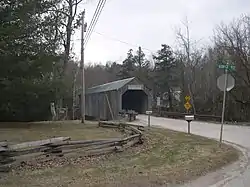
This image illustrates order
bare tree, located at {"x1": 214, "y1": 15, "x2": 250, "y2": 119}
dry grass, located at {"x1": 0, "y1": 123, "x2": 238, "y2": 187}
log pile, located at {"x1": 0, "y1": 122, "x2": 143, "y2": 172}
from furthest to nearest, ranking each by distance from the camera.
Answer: bare tree, located at {"x1": 214, "y1": 15, "x2": 250, "y2": 119} → log pile, located at {"x1": 0, "y1": 122, "x2": 143, "y2": 172} → dry grass, located at {"x1": 0, "y1": 123, "x2": 238, "y2": 187}

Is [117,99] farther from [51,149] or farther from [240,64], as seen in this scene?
[51,149]

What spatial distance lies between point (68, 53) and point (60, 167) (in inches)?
1127

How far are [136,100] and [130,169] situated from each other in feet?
174

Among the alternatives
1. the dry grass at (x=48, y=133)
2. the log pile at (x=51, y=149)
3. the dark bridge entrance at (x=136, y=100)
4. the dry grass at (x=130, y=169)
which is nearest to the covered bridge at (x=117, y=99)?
the dark bridge entrance at (x=136, y=100)

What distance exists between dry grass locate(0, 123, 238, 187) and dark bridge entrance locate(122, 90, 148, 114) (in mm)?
42409

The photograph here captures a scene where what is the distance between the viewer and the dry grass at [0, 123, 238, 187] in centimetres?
920

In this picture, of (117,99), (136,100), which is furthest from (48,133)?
(136,100)

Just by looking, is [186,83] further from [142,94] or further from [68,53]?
[68,53]

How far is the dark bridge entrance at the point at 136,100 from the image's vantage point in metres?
57.8

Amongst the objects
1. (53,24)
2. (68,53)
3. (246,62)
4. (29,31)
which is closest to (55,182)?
(29,31)

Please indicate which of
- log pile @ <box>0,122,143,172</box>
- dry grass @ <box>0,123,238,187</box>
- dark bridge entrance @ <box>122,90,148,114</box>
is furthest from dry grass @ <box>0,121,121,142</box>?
dark bridge entrance @ <box>122,90,148,114</box>

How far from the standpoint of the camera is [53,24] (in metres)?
28.9

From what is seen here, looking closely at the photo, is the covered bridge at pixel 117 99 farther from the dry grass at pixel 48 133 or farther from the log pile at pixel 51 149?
the log pile at pixel 51 149

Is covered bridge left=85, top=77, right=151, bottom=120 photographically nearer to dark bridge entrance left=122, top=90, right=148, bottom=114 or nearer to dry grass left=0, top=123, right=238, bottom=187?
dark bridge entrance left=122, top=90, right=148, bottom=114
